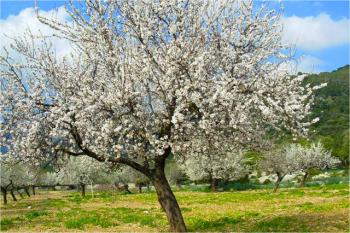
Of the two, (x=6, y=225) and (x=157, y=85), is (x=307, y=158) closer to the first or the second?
(x=6, y=225)

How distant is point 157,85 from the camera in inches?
608

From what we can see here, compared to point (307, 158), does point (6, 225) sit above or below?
below

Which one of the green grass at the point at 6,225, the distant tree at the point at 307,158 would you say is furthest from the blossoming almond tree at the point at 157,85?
the distant tree at the point at 307,158

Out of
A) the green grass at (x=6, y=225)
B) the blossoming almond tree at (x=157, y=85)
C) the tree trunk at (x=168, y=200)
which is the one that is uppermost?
the blossoming almond tree at (x=157, y=85)

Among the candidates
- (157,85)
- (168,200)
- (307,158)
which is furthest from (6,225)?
(307,158)

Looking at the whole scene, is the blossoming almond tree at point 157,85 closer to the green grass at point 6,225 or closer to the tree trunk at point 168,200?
the tree trunk at point 168,200

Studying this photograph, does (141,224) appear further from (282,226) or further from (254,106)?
(254,106)

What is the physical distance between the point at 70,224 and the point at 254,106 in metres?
12.9

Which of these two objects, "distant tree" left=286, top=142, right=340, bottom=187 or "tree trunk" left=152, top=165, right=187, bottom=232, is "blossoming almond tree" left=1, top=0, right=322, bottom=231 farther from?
"distant tree" left=286, top=142, right=340, bottom=187

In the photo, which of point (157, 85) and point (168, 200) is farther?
point (168, 200)

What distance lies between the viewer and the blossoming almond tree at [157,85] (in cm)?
1498

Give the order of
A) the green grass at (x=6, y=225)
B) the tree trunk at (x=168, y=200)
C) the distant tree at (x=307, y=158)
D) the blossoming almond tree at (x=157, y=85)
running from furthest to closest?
1. the distant tree at (x=307, y=158)
2. the green grass at (x=6, y=225)
3. the tree trunk at (x=168, y=200)
4. the blossoming almond tree at (x=157, y=85)

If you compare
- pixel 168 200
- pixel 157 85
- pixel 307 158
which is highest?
pixel 157 85

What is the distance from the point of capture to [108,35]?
16.4 metres
